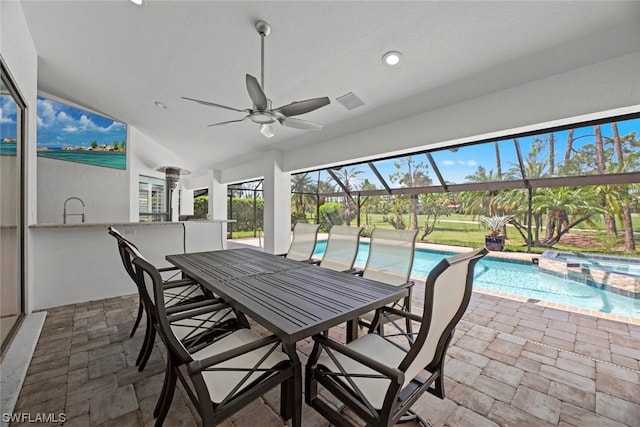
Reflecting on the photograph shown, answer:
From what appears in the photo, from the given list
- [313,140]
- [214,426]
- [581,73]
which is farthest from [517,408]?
[313,140]

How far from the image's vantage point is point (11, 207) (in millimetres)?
2523

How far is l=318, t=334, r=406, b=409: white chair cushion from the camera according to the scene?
1201mm

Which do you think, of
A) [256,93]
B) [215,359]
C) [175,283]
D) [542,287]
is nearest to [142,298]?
[175,283]

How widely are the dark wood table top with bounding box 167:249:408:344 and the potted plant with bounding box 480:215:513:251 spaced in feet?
22.7

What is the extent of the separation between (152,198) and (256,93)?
732 cm

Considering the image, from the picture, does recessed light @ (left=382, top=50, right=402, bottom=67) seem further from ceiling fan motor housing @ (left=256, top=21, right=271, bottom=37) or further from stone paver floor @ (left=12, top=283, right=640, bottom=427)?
stone paver floor @ (left=12, top=283, right=640, bottom=427)

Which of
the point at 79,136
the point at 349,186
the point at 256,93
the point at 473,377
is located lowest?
the point at 473,377

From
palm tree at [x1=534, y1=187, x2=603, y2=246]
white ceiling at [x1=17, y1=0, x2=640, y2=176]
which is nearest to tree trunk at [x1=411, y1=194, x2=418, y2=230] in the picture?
palm tree at [x1=534, y1=187, x2=603, y2=246]

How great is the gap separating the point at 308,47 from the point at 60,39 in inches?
125

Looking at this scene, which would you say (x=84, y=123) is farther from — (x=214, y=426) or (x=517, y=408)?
(x=517, y=408)

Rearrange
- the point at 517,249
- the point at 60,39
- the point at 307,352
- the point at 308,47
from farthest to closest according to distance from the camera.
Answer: the point at 517,249 → the point at 60,39 → the point at 308,47 → the point at 307,352

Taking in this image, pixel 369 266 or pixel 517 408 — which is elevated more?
pixel 369 266

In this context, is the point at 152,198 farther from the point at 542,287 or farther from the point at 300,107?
the point at 542,287

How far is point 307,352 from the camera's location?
232cm
